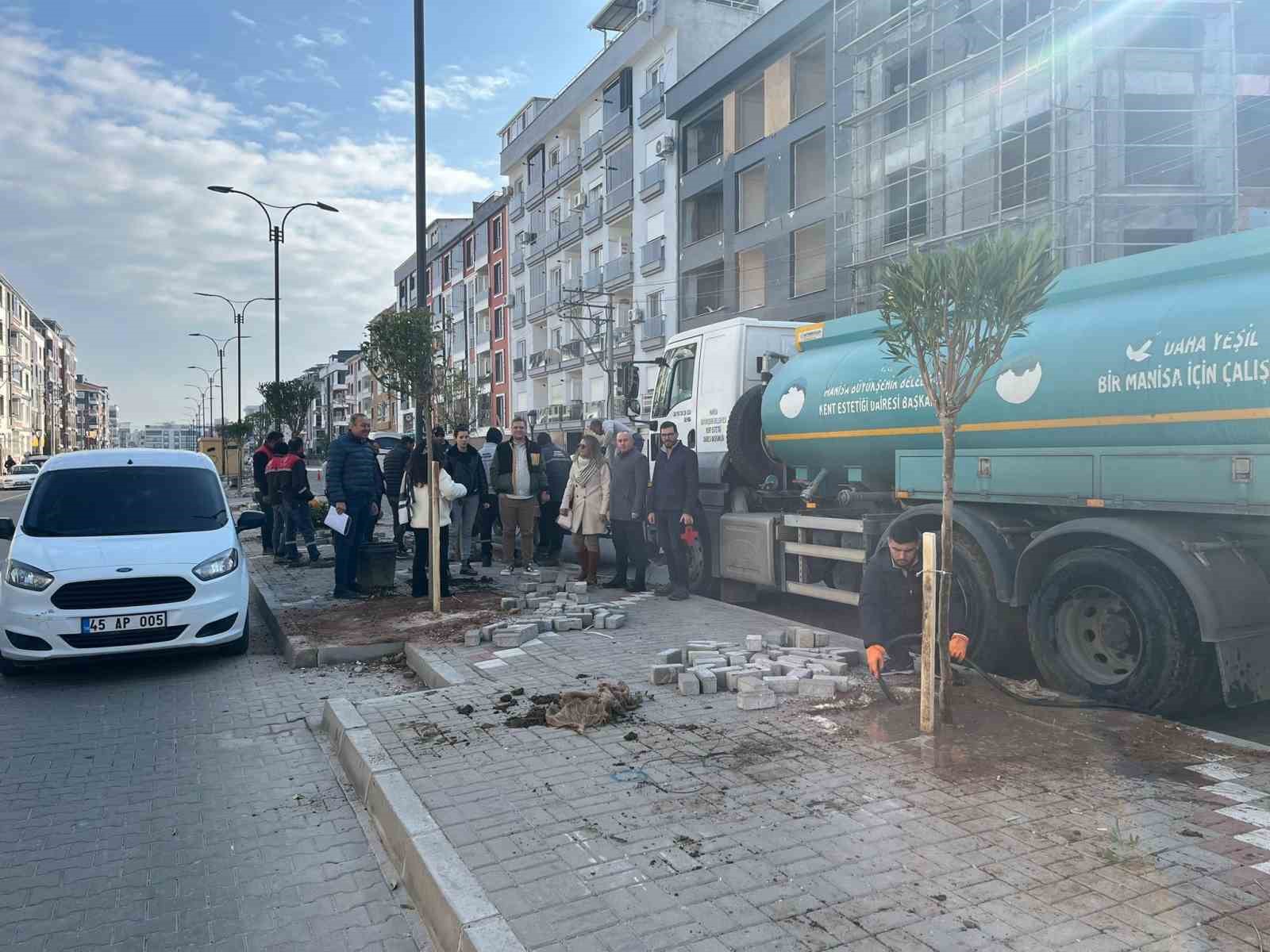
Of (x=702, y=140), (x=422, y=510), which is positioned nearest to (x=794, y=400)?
(x=422, y=510)

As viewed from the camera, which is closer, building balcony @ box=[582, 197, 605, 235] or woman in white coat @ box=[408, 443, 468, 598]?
woman in white coat @ box=[408, 443, 468, 598]

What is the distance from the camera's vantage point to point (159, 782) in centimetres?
502

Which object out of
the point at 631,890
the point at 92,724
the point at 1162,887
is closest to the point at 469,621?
the point at 92,724

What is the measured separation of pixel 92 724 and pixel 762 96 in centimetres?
2811

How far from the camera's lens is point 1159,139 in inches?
706

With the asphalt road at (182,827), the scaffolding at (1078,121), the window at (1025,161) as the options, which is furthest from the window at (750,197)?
the asphalt road at (182,827)

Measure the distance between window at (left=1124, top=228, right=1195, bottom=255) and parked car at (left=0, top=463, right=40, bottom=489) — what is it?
49094 mm

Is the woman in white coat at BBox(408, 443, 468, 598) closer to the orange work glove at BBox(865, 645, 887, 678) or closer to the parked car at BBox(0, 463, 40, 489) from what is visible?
the orange work glove at BBox(865, 645, 887, 678)

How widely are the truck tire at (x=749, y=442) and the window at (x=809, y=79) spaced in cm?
1919

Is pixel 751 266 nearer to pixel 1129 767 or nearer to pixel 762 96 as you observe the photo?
pixel 762 96

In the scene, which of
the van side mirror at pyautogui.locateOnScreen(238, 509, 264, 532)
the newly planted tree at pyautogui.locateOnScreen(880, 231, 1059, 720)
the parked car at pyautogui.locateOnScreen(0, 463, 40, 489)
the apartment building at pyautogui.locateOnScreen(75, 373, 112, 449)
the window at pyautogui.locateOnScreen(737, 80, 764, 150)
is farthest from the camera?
the apartment building at pyautogui.locateOnScreen(75, 373, 112, 449)

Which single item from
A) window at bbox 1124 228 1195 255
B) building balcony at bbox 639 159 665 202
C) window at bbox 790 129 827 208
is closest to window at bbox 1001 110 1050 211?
window at bbox 1124 228 1195 255

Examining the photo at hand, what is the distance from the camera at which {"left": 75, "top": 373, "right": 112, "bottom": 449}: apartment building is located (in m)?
145

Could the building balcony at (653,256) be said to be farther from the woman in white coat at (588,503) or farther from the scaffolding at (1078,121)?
the woman in white coat at (588,503)
